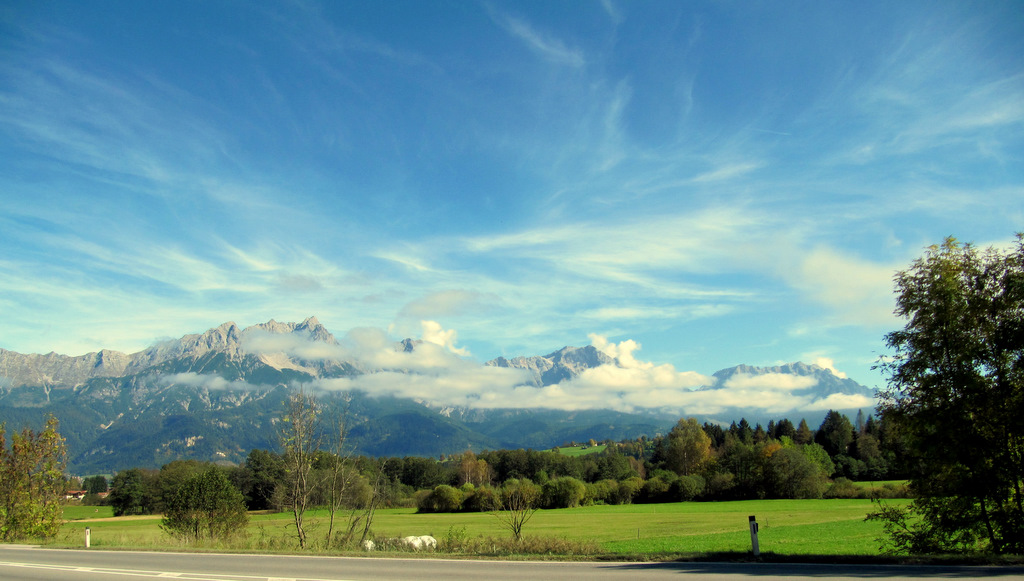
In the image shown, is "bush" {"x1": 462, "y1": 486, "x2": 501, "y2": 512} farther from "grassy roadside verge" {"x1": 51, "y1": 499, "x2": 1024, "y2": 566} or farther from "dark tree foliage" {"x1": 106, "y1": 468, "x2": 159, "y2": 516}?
"dark tree foliage" {"x1": 106, "y1": 468, "x2": 159, "y2": 516}

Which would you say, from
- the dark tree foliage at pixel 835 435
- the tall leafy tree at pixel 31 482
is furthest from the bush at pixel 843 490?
→ the tall leafy tree at pixel 31 482

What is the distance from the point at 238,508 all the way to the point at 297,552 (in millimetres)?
19457

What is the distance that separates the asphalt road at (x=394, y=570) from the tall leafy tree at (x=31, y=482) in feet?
40.8

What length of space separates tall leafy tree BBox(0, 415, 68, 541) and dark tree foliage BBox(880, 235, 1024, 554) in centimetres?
4028

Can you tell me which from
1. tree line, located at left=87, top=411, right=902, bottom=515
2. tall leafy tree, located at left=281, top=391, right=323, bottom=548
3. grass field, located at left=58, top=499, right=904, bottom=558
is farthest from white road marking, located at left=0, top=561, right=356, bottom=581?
tree line, located at left=87, top=411, right=902, bottom=515

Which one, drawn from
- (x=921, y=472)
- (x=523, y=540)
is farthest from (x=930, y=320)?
(x=523, y=540)

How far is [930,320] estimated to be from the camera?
16.9m

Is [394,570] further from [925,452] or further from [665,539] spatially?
[665,539]

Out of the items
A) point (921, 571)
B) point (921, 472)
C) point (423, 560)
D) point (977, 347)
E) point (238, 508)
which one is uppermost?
point (977, 347)

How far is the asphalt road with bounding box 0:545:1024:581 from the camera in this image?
40.3 ft

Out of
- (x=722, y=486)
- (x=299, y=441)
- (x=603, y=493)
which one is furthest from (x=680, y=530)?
(x=603, y=493)

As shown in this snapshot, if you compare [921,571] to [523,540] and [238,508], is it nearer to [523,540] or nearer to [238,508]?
[523,540]

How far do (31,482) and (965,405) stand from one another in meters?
43.6

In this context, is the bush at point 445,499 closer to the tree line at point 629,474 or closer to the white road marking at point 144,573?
the tree line at point 629,474
